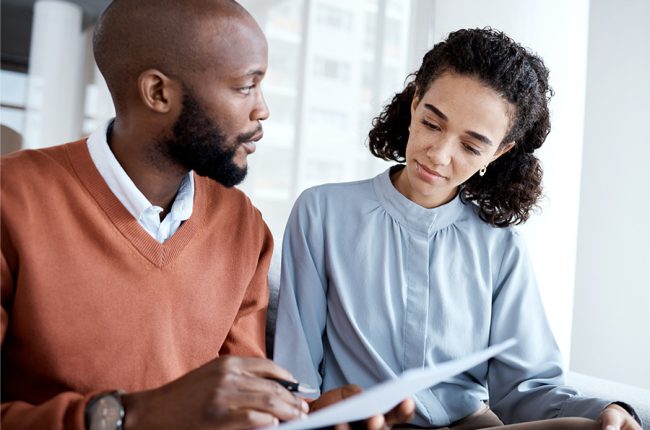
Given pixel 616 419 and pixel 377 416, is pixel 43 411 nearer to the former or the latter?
pixel 377 416

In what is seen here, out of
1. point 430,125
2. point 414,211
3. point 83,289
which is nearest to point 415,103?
point 430,125

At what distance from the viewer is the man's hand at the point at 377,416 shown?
1.07 metres

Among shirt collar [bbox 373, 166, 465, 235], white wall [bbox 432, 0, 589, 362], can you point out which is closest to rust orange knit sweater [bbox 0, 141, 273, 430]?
shirt collar [bbox 373, 166, 465, 235]

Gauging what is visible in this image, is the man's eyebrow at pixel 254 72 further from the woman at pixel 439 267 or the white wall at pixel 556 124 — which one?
the white wall at pixel 556 124

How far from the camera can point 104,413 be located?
0.95 meters

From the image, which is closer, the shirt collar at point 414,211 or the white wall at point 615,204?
the shirt collar at point 414,211

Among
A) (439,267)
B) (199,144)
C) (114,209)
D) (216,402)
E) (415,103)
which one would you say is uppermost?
(415,103)

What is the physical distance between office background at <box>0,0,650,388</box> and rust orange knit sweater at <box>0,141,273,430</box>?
663 millimetres

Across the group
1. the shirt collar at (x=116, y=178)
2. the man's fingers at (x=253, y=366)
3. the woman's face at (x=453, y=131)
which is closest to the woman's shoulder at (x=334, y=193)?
the woman's face at (x=453, y=131)

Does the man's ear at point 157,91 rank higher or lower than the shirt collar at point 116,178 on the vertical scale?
higher

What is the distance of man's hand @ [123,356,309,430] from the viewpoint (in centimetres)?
93

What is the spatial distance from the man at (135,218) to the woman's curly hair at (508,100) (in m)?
0.48

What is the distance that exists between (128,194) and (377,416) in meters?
0.53

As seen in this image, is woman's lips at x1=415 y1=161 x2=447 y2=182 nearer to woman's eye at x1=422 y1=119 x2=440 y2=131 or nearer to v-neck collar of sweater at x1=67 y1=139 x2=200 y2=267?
woman's eye at x1=422 y1=119 x2=440 y2=131
